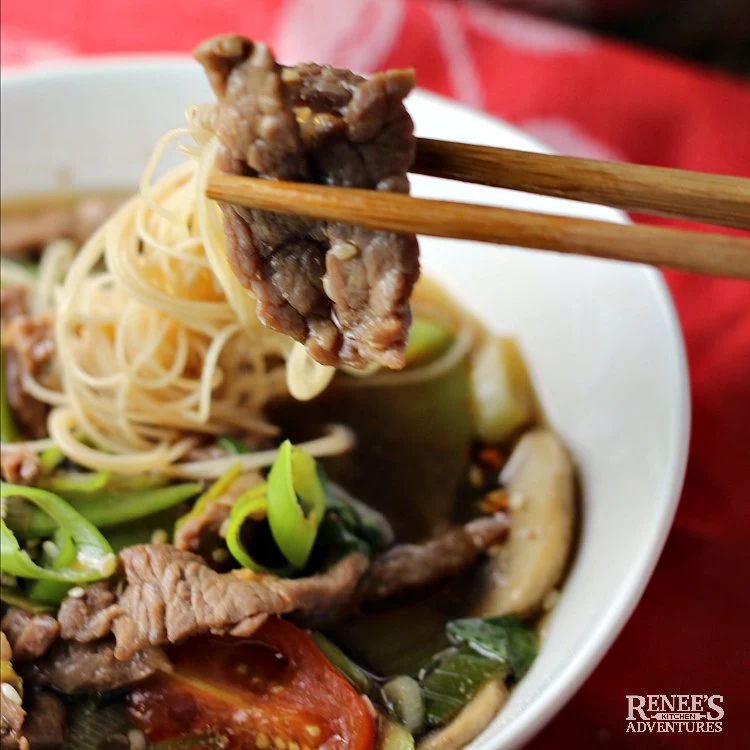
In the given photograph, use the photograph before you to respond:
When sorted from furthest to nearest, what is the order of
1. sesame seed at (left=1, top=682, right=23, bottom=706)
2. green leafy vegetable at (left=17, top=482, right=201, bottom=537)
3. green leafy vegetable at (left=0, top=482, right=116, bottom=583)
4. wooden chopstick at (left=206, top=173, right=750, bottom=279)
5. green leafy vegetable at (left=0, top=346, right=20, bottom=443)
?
1. green leafy vegetable at (left=0, top=346, right=20, bottom=443)
2. green leafy vegetable at (left=17, top=482, right=201, bottom=537)
3. green leafy vegetable at (left=0, top=482, right=116, bottom=583)
4. sesame seed at (left=1, top=682, right=23, bottom=706)
5. wooden chopstick at (left=206, top=173, right=750, bottom=279)

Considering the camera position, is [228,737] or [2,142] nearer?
[228,737]

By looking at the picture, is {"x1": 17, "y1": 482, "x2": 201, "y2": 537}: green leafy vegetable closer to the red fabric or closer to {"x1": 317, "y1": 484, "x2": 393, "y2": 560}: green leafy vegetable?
{"x1": 317, "y1": 484, "x2": 393, "y2": 560}: green leafy vegetable

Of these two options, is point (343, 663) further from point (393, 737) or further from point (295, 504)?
point (295, 504)

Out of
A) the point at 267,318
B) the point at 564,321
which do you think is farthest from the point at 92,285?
the point at 564,321

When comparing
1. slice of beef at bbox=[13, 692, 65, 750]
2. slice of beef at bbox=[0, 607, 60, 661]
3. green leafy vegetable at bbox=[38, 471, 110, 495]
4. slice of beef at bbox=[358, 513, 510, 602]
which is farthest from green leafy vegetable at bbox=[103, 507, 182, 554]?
slice of beef at bbox=[358, 513, 510, 602]

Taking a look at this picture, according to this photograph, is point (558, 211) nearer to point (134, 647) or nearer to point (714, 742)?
point (714, 742)

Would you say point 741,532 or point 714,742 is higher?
point 741,532

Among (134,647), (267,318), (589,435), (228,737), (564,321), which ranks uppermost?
(267,318)
